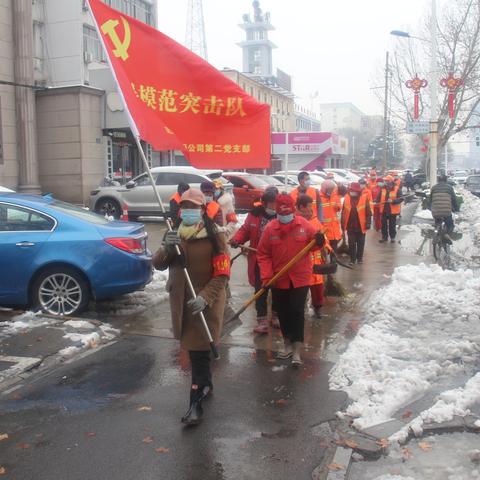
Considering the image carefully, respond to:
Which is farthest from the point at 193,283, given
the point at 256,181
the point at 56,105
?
the point at 56,105

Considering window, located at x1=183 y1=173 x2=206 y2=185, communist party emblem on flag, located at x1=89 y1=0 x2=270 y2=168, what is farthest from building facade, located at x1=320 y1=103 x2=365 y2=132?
communist party emblem on flag, located at x1=89 y1=0 x2=270 y2=168

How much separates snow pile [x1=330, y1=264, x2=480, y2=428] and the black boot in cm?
114

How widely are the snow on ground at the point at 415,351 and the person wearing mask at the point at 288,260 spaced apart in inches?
22.9

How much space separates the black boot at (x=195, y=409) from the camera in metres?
4.54

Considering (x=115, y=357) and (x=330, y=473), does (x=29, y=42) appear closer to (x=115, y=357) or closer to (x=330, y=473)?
(x=115, y=357)

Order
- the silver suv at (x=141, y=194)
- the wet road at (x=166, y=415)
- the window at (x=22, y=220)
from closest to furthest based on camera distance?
the wet road at (x=166, y=415)
the window at (x=22, y=220)
the silver suv at (x=141, y=194)

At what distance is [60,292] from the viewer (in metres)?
7.64

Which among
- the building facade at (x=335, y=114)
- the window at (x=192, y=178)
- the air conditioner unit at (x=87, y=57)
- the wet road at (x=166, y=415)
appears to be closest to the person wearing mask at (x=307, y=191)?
the wet road at (x=166, y=415)

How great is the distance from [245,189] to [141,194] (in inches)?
172

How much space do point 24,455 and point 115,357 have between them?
6.93 ft

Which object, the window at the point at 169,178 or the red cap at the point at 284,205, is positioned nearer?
the red cap at the point at 284,205

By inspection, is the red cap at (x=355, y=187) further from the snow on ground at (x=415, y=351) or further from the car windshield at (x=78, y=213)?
the car windshield at (x=78, y=213)

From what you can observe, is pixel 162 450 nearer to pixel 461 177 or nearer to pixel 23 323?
pixel 23 323

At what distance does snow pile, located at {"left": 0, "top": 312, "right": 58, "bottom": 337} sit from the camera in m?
6.89
